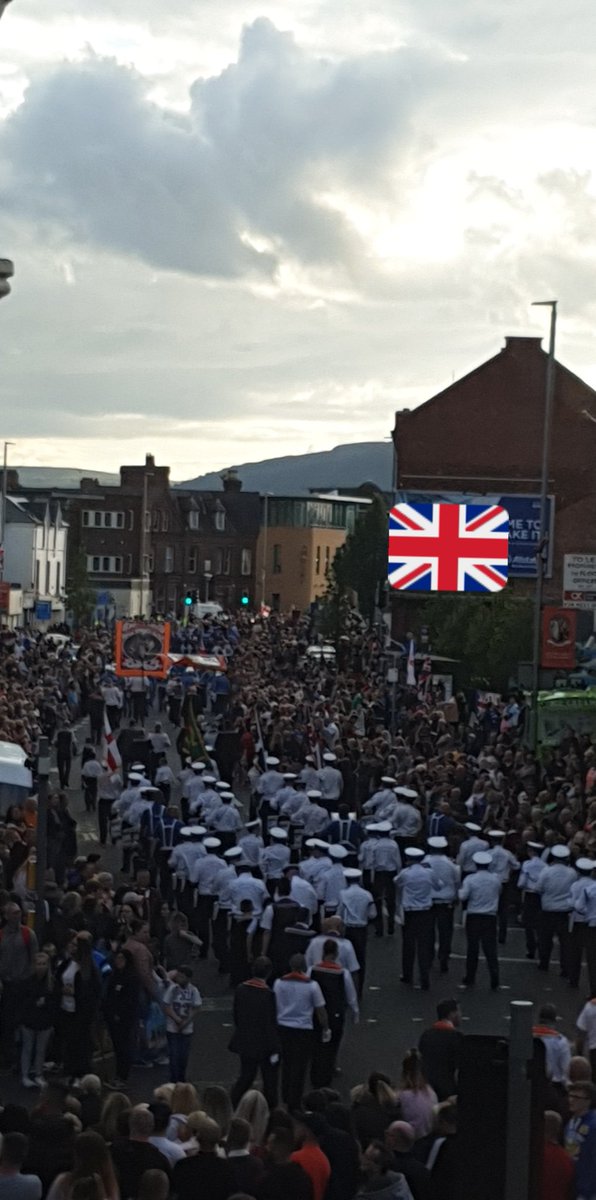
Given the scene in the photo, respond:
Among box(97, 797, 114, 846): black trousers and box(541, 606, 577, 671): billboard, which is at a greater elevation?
box(541, 606, 577, 671): billboard

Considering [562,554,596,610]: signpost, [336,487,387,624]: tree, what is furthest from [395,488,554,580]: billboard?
[336,487,387,624]: tree

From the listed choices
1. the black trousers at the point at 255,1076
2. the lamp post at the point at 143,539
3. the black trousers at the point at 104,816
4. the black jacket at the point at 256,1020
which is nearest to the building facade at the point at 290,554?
the lamp post at the point at 143,539

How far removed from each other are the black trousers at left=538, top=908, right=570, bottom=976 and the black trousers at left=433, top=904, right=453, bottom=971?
0.96 metres

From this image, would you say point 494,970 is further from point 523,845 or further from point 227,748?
point 227,748

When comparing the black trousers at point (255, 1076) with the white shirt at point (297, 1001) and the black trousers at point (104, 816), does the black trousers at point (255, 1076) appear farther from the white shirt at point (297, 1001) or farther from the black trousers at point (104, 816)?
the black trousers at point (104, 816)

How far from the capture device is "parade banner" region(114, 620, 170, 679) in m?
42.0

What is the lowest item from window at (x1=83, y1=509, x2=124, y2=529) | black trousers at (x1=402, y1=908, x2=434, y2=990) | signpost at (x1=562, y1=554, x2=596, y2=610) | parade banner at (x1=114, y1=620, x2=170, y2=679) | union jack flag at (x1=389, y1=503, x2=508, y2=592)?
black trousers at (x1=402, y1=908, x2=434, y2=990)

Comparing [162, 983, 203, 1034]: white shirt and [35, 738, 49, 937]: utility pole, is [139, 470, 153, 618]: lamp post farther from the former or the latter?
[162, 983, 203, 1034]: white shirt

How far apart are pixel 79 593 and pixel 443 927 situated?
303ft

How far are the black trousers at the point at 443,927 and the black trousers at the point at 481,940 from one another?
1.49 feet

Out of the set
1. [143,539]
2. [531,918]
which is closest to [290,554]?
[143,539]

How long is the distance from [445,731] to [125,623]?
8592 mm

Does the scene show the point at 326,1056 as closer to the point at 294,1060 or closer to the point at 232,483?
the point at 294,1060

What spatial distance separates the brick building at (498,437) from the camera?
248 ft
